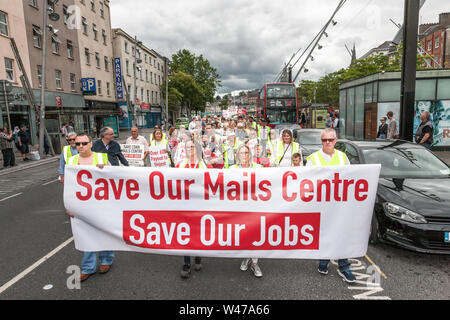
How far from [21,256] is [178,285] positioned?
266 cm

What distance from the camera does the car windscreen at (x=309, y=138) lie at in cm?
1014

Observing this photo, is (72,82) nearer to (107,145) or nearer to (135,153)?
(135,153)

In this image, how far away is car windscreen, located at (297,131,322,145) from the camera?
33.3 ft

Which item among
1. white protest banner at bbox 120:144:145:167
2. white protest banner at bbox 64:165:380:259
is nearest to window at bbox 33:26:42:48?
white protest banner at bbox 120:144:145:167

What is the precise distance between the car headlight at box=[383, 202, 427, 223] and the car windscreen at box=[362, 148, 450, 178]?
3.02ft

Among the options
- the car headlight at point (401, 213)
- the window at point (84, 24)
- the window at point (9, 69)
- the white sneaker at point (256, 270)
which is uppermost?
the window at point (84, 24)

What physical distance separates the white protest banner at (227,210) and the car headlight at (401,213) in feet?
2.95

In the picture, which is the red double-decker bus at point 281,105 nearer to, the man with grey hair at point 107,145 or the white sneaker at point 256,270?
the man with grey hair at point 107,145

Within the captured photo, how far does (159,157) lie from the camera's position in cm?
788

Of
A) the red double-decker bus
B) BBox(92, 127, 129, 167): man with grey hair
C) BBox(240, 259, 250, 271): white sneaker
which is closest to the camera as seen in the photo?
BBox(240, 259, 250, 271): white sneaker

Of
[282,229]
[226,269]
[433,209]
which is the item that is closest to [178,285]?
[226,269]

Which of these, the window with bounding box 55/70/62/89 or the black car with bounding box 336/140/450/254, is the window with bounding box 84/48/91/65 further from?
the black car with bounding box 336/140/450/254

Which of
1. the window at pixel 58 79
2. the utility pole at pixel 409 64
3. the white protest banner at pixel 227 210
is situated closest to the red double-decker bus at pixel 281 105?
the utility pole at pixel 409 64

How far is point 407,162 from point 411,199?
4.49 ft
